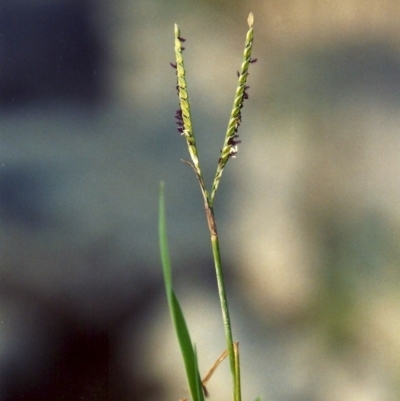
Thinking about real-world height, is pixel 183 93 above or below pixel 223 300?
above

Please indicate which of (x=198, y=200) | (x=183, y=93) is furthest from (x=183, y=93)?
(x=198, y=200)

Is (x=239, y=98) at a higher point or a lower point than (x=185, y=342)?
higher

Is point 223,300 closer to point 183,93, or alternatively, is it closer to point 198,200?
point 183,93

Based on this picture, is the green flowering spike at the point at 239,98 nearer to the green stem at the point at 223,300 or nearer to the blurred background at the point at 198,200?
the green stem at the point at 223,300

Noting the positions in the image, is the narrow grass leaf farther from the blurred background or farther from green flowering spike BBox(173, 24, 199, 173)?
the blurred background

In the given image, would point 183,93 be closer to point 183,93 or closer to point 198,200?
point 183,93

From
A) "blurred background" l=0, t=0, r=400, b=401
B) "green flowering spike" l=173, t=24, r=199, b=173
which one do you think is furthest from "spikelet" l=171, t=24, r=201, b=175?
"blurred background" l=0, t=0, r=400, b=401

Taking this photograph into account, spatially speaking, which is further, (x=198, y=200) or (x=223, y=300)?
(x=198, y=200)

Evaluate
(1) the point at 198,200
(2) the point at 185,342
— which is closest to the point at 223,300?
(2) the point at 185,342

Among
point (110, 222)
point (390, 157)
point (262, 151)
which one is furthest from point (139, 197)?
point (390, 157)

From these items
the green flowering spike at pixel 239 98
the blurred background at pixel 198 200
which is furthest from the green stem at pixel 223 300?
the blurred background at pixel 198 200
